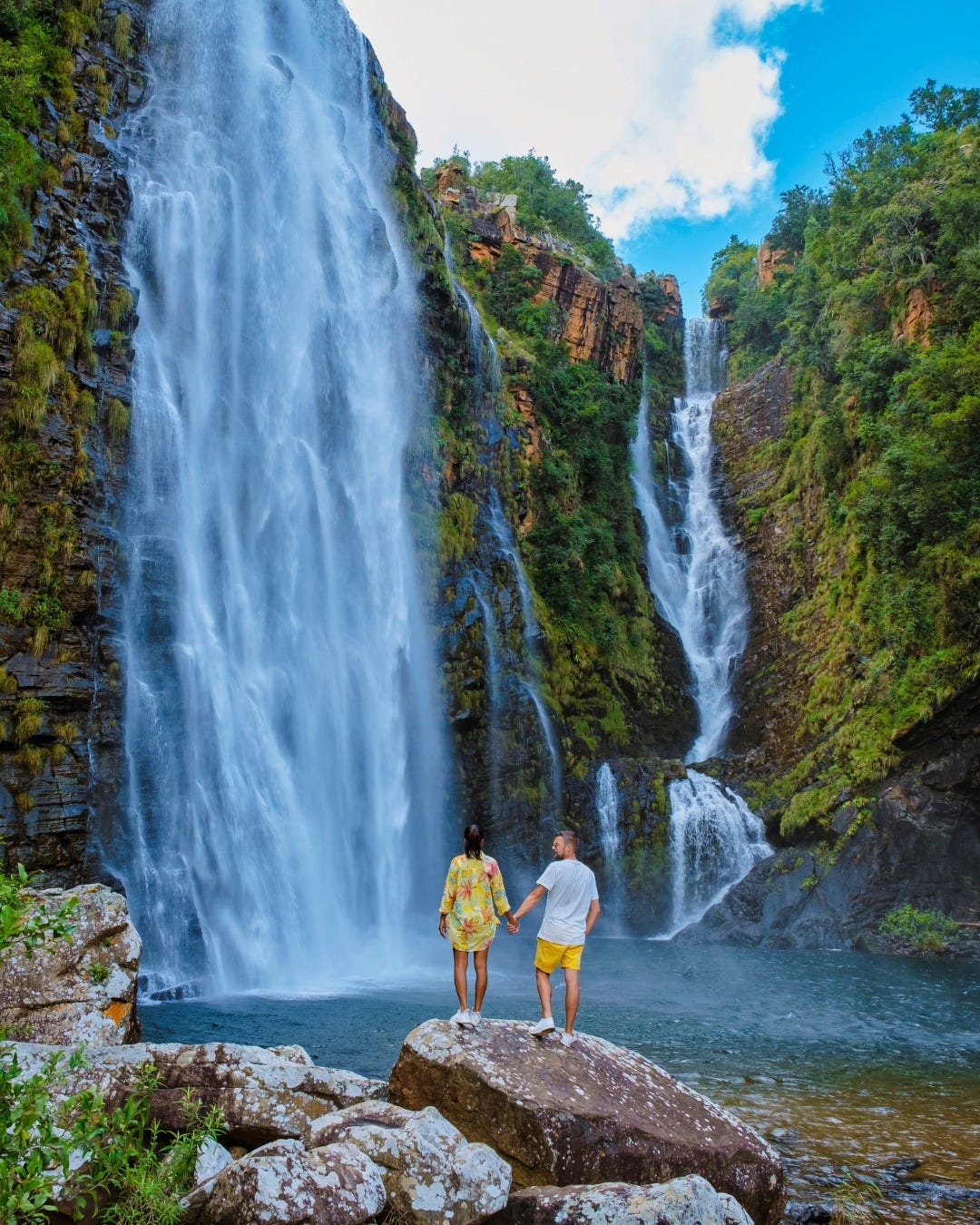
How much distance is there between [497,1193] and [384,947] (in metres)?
14.2

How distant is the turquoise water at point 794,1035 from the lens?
20.8 ft

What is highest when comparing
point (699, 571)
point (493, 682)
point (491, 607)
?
point (699, 571)

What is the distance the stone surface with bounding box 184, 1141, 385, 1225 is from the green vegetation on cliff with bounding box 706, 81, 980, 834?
18008mm

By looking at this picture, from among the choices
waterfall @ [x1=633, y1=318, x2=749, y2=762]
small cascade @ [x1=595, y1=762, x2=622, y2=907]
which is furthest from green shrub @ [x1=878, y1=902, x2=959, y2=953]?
waterfall @ [x1=633, y1=318, x2=749, y2=762]

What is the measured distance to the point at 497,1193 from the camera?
4.18 metres

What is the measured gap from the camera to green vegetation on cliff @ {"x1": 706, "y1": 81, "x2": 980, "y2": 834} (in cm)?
1983

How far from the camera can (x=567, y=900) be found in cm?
605

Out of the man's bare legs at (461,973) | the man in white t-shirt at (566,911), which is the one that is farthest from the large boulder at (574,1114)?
the man in white t-shirt at (566,911)

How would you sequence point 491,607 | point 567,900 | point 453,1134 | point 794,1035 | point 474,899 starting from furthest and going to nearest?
point 491,607
point 794,1035
point 474,899
point 567,900
point 453,1134

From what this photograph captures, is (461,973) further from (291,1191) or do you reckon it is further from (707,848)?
(707,848)

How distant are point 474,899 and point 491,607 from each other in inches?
704

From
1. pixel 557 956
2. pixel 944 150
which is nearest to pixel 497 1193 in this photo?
pixel 557 956

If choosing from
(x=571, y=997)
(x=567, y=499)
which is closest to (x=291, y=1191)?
(x=571, y=997)

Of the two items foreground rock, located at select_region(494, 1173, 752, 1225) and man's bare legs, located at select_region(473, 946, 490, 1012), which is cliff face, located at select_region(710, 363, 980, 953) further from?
foreground rock, located at select_region(494, 1173, 752, 1225)
